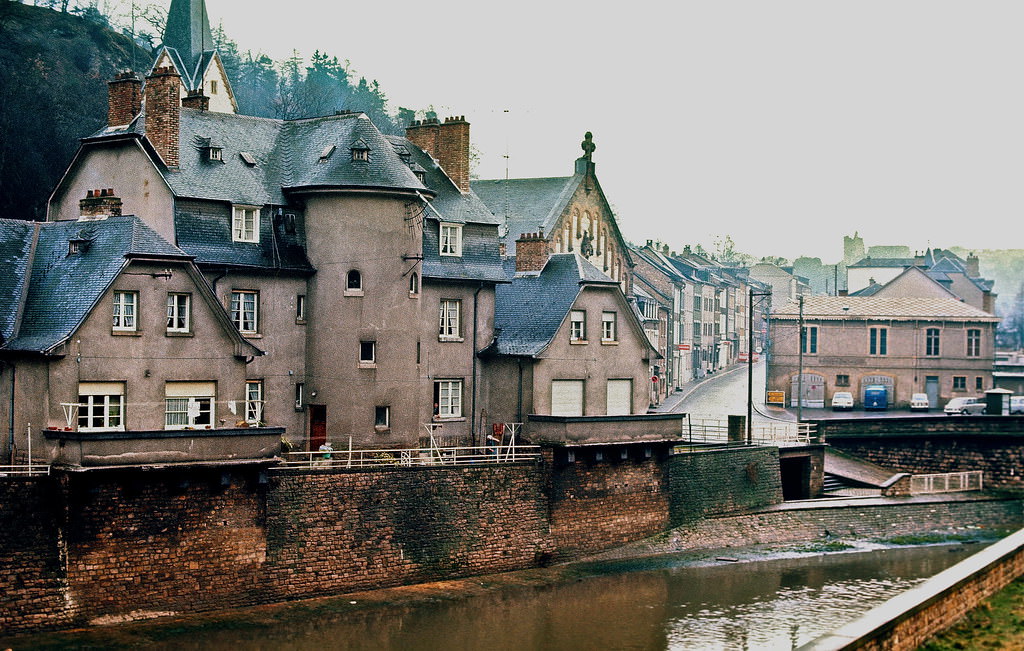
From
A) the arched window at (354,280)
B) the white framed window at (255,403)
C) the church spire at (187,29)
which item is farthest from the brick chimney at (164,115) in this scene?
the church spire at (187,29)

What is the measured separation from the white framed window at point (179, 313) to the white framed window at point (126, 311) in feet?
3.11

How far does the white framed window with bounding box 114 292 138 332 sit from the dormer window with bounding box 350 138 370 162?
32.1 feet

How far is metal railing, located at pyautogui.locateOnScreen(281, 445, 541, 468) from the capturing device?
37188 mm

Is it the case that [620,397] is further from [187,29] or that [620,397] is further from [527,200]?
[187,29]

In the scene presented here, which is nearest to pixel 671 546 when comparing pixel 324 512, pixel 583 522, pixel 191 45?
pixel 583 522

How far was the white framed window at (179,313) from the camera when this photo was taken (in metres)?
34.8

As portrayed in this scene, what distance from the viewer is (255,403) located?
133 ft

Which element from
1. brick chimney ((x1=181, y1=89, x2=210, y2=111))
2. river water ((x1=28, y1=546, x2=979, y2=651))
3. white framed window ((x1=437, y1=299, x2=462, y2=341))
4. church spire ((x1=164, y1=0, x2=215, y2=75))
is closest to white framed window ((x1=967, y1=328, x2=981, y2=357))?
river water ((x1=28, y1=546, x2=979, y2=651))

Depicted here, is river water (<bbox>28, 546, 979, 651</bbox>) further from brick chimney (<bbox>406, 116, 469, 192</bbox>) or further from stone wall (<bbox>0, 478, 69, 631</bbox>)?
brick chimney (<bbox>406, 116, 469, 192</bbox>)

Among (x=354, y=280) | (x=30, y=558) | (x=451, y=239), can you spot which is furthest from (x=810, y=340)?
(x=30, y=558)

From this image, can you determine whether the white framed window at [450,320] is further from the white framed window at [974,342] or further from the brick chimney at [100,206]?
the white framed window at [974,342]

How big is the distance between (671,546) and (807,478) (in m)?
10.6

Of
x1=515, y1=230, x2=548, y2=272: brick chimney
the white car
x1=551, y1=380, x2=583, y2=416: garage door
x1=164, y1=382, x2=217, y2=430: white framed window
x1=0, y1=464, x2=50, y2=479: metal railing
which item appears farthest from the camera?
the white car

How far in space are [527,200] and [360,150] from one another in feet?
91.9
